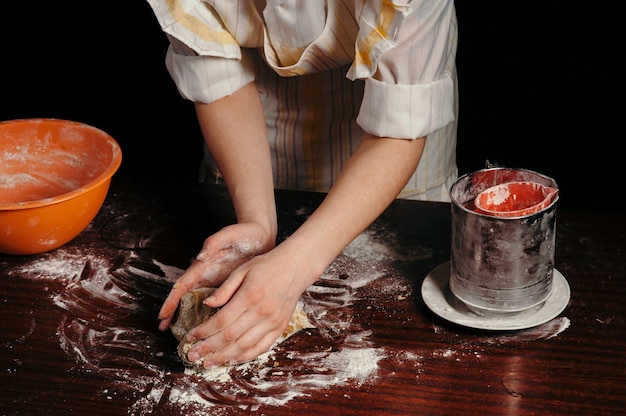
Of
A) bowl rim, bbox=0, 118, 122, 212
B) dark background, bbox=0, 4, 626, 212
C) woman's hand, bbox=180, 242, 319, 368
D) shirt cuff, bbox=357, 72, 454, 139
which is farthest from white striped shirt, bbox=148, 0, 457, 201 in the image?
dark background, bbox=0, 4, 626, 212

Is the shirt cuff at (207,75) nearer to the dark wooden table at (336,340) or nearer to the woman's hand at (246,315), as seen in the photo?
the dark wooden table at (336,340)

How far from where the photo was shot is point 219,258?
1.44 metres

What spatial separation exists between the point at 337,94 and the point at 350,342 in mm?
610

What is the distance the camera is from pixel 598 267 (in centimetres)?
148

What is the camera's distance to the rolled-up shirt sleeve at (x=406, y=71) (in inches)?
55.2

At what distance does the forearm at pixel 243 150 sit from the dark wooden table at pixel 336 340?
92 mm

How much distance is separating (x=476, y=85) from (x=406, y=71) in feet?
4.20

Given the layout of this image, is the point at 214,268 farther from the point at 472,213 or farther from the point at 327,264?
the point at 472,213

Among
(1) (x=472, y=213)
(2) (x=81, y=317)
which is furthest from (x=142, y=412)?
(1) (x=472, y=213)

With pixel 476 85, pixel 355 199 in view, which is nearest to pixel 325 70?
pixel 355 199

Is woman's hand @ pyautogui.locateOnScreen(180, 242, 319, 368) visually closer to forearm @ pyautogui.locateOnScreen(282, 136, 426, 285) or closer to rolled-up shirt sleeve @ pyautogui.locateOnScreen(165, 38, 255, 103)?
forearm @ pyautogui.locateOnScreen(282, 136, 426, 285)

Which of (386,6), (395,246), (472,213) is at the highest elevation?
(386,6)

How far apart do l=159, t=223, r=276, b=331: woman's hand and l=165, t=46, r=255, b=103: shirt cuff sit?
0.32 metres

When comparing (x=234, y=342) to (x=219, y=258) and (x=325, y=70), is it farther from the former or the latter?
(x=325, y=70)
